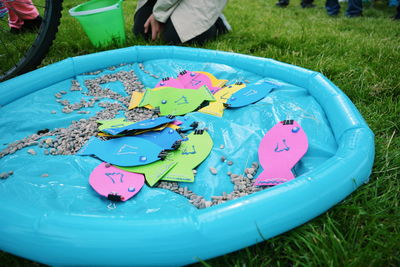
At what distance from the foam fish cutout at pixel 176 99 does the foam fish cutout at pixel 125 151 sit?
13.3 inches

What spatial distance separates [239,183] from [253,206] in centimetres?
27

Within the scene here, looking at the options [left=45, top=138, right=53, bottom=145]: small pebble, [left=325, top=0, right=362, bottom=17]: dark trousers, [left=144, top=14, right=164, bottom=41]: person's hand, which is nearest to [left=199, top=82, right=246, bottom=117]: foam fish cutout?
[left=45, top=138, right=53, bottom=145]: small pebble

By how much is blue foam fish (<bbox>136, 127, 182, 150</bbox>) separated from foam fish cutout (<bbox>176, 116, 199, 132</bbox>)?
68mm

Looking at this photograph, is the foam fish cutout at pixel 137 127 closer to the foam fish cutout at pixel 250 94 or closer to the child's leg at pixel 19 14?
the foam fish cutout at pixel 250 94

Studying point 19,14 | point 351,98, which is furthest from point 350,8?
point 19,14

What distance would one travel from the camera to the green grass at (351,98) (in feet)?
2.52

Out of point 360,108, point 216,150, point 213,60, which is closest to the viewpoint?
point 216,150

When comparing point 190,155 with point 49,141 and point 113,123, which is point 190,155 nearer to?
point 113,123

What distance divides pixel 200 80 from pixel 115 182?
0.92 meters

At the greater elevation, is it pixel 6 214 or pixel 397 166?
pixel 6 214

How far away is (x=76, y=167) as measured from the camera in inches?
44.3

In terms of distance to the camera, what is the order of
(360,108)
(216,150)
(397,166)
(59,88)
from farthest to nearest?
(59,88) < (360,108) < (216,150) < (397,166)

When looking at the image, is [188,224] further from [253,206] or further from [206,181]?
[206,181]

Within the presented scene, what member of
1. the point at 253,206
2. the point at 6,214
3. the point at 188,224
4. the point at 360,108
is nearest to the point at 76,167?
the point at 6,214
